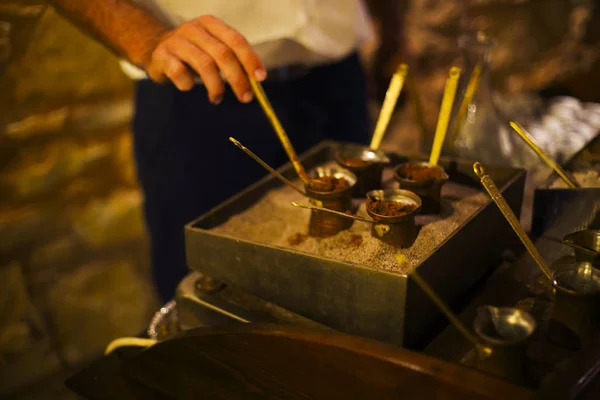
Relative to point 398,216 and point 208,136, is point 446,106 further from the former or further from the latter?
point 208,136

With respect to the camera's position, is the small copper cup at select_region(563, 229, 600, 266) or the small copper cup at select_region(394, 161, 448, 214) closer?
the small copper cup at select_region(563, 229, 600, 266)

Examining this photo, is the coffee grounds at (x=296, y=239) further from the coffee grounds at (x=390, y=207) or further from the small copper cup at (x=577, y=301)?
the small copper cup at (x=577, y=301)

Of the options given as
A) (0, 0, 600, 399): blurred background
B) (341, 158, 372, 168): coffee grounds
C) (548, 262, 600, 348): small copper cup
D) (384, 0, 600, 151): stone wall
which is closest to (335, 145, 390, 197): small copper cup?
(341, 158, 372, 168): coffee grounds

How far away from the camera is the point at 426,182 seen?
0.93m

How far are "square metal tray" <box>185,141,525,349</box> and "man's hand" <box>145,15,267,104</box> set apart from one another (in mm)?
193

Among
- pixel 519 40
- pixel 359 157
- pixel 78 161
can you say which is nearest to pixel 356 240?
pixel 359 157

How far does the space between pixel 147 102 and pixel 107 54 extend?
2.53 feet

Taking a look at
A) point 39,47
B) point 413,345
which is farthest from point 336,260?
point 39,47

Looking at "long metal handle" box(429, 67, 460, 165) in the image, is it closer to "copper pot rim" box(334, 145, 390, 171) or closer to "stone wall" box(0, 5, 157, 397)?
"copper pot rim" box(334, 145, 390, 171)

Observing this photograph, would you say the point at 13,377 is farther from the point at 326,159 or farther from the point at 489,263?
the point at 489,263

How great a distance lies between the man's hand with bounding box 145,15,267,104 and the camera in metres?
1.00

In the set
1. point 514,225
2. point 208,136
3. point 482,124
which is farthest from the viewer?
point 208,136

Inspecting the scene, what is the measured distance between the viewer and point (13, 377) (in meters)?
2.20

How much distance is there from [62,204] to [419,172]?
168 cm
